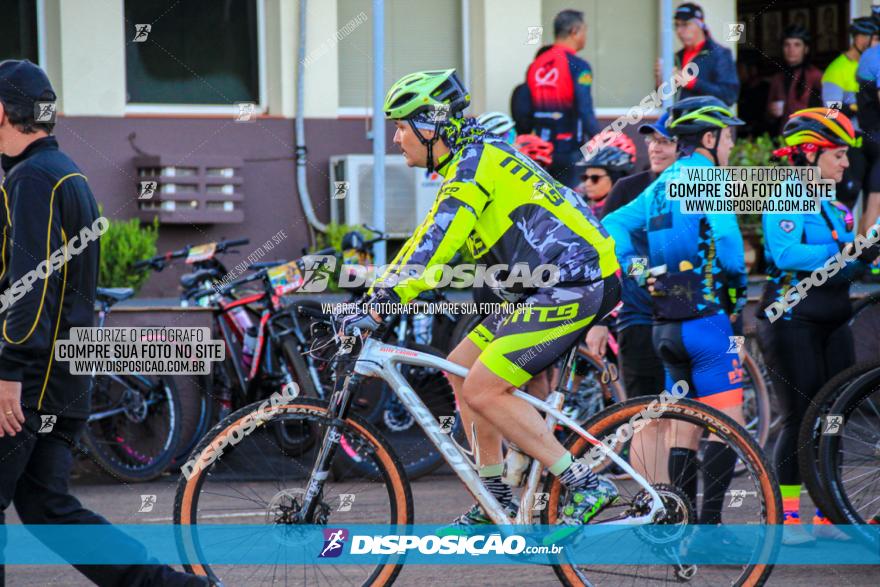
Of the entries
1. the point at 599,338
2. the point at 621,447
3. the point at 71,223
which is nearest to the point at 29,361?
the point at 71,223

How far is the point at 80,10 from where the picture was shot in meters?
11.9

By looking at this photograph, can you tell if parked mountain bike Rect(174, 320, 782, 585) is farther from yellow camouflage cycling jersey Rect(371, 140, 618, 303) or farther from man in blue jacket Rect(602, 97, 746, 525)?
man in blue jacket Rect(602, 97, 746, 525)

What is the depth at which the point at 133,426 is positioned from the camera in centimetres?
895

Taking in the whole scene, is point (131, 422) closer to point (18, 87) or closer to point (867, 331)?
point (18, 87)

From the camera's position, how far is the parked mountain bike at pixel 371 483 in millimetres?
5375

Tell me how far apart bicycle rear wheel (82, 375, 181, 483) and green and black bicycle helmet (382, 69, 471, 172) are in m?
4.02

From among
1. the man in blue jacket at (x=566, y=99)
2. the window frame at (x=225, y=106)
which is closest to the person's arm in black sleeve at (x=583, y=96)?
the man in blue jacket at (x=566, y=99)

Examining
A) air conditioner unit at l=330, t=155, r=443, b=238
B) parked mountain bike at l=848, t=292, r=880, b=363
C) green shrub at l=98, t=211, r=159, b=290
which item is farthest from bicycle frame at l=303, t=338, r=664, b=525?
air conditioner unit at l=330, t=155, r=443, b=238

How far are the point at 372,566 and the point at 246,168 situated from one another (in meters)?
7.55

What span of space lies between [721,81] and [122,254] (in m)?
4.89

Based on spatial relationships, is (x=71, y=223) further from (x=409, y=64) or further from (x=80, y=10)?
(x=409, y=64)

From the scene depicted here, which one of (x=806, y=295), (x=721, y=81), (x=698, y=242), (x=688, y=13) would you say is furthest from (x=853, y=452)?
(x=688, y=13)

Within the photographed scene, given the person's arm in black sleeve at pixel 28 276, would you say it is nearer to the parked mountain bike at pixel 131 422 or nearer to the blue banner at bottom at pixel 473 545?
the blue banner at bottom at pixel 473 545

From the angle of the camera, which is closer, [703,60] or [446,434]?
[446,434]
